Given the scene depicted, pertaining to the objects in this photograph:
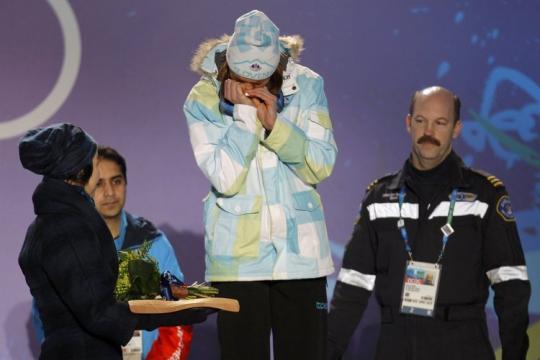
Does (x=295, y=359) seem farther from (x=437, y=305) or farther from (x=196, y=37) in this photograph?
(x=196, y=37)

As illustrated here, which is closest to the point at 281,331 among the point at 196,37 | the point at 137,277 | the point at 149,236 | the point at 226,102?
the point at 137,277

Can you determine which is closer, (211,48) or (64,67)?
(211,48)

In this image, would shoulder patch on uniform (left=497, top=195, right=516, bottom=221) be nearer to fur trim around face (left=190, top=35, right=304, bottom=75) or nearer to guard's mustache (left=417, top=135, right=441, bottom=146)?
guard's mustache (left=417, top=135, right=441, bottom=146)

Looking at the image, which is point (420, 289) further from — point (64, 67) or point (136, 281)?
point (64, 67)

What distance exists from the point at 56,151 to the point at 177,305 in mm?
537

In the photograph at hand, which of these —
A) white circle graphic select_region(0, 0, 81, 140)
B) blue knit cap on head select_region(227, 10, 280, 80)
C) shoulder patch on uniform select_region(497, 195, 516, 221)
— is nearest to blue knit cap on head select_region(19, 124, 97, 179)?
blue knit cap on head select_region(227, 10, 280, 80)

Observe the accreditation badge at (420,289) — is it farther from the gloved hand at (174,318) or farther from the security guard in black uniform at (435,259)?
the gloved hand at (174,318)

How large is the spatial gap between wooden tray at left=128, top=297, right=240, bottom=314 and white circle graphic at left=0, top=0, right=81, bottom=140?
226 cm

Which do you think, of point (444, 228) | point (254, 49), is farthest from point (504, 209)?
point (254, 49)

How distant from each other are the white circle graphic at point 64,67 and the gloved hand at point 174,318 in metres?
2.28

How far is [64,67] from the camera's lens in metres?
4.84

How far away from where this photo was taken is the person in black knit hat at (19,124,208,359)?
8.66 ft

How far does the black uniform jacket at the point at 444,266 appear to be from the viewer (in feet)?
12.3

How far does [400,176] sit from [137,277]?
59.2 inches
